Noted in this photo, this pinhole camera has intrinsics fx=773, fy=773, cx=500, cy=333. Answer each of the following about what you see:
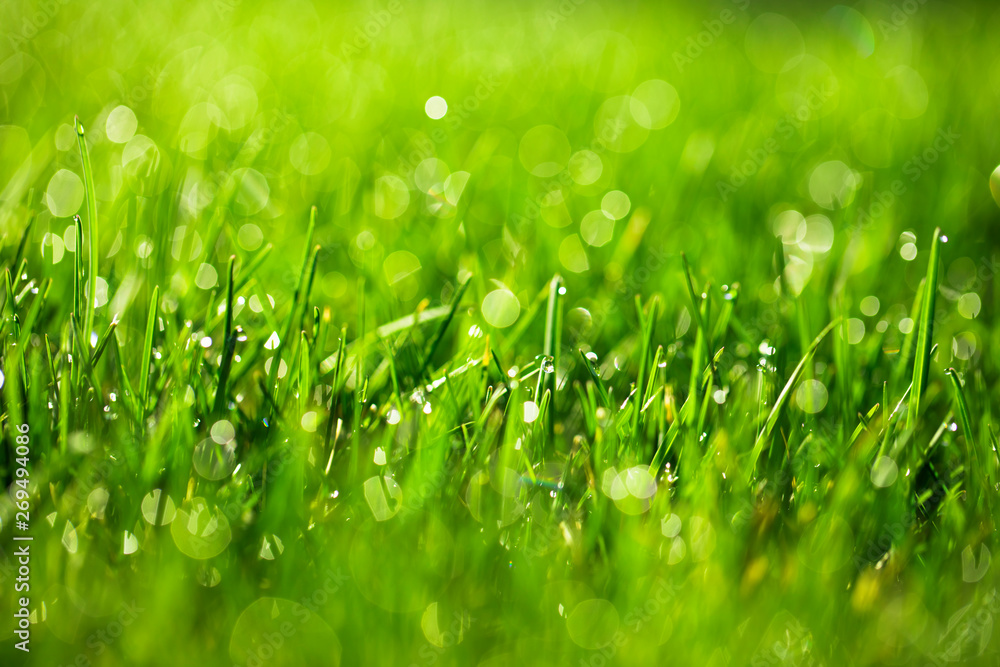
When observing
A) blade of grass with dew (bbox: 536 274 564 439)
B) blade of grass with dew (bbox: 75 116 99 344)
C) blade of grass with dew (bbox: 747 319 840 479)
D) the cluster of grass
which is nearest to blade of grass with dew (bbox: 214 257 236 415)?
the cluster of grass

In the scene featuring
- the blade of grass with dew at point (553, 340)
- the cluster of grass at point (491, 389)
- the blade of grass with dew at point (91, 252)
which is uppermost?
the blade of grass with dew at point (91, 252)

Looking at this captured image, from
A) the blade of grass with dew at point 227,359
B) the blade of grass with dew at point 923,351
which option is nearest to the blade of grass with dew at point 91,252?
the blade of grass with dew at point 227,359

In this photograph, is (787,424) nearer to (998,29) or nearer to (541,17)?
(541,17)

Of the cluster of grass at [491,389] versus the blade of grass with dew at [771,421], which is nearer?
the cluster of grass at [491,389]

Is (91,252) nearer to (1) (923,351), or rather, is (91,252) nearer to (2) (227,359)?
(2) (227,359)

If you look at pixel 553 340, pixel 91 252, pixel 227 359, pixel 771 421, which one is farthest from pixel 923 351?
pixel 91 252

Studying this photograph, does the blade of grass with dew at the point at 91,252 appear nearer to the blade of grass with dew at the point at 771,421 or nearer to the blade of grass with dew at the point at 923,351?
the blade of grass with dew at the point at 771,421

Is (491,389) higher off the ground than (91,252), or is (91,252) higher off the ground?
(91,252)

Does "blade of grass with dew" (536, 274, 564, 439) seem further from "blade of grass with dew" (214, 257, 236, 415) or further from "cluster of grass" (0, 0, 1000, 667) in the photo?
"blade of grass with dew" (214, 257, 236, 415)
